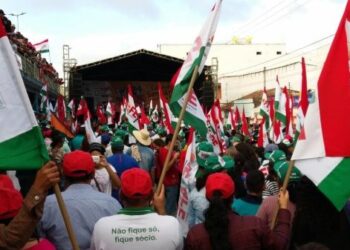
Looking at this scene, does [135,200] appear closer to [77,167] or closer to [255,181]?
[77,167]

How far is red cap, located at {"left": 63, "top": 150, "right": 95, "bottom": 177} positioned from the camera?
156 inches

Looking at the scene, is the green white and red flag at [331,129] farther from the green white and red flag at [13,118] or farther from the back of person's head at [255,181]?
the green white and red flag at [13,118]

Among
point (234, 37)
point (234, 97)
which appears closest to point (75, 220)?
point (234, 97)

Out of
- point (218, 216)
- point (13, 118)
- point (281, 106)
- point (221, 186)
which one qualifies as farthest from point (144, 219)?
point (281, 106)

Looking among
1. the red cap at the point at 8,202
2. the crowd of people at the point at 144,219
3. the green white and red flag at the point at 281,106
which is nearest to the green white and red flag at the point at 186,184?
the crowd of people at the point at 144,219

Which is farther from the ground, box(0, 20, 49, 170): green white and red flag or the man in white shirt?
box(0, 20, 49, 170): green white and red flag

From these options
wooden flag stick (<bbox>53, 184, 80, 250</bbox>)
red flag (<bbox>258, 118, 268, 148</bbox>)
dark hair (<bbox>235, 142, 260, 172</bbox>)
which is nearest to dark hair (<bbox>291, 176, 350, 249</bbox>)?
wooden flag stick (<bbox>53, 184, 80, 250</bbox>)

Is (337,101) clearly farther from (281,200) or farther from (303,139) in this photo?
(281,200)

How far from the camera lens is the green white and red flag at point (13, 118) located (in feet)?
8.83

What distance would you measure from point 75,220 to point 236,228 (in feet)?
3.75

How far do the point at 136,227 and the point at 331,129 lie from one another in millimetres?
1286

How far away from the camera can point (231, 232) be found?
10.9 ft

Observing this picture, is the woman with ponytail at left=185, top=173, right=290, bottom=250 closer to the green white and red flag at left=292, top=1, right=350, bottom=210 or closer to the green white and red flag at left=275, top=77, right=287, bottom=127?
the green white and red flag at left=292, top=1, right=350, bottom=210

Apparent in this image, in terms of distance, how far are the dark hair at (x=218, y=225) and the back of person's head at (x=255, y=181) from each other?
1.28m
